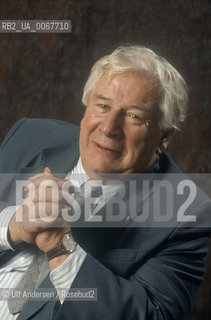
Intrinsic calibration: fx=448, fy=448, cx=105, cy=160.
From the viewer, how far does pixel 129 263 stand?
0.94 meters

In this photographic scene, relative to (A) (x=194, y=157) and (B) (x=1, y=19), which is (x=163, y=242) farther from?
(B) (x=1, y=19)

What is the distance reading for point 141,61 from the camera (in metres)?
0.94

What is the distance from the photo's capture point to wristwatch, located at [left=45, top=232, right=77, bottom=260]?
0.84 meters

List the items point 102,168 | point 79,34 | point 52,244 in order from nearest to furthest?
1. point 52,244
2. point 102,168
3. point 79,34

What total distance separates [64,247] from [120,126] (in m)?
0.27

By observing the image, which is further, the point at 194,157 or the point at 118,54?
the point at 194,157

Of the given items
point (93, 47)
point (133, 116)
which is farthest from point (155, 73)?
point (93, 47)

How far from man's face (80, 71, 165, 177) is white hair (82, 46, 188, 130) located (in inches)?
0.8

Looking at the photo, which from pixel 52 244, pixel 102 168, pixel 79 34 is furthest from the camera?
pixel 79 34

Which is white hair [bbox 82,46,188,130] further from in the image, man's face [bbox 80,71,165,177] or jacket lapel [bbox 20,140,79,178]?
jacket lapel [bbox 20,140,79,178]

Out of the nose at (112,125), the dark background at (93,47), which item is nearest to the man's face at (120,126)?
the nose at (112,125)

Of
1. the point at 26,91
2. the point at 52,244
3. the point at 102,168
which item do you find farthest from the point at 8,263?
the point at 26,91

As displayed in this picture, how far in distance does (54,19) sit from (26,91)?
0.18m

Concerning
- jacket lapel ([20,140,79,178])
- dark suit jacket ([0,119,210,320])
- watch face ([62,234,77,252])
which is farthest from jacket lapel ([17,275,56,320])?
jacket lapel ([20,140,79,178])
